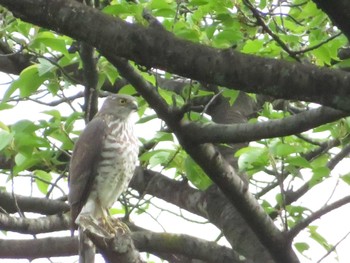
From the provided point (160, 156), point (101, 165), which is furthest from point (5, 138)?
point (101, 165)

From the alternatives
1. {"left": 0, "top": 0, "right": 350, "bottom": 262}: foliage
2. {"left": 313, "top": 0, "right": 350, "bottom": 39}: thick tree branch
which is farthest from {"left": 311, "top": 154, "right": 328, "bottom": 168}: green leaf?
{"left": 313, "top": 0, "right": 350, "bottom": 39}: thick tree branch

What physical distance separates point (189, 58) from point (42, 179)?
10.1 feet

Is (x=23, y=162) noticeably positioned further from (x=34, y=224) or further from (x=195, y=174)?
(x=195, y=174)

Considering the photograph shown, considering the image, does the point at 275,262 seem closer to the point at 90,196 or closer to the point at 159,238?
the point at 159,238

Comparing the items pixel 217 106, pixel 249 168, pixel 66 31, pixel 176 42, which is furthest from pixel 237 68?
pixel 217 106

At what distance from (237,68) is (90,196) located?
10.9 ft

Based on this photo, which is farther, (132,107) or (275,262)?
(132,107)

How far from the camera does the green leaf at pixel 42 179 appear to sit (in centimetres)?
600

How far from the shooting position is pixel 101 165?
6277mm

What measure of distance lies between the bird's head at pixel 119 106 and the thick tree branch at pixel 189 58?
10.0ft

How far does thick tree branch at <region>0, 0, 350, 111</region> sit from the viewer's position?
3.07 metres

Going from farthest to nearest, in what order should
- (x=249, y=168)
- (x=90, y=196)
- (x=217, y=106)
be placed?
(x=217, y=106)
(x=90, y=196)
(x=249, y=168)

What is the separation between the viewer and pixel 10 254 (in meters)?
5.26

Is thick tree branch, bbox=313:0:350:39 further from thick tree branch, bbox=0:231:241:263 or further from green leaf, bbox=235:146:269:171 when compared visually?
thick tree branch, bbox=0:231:241:263
